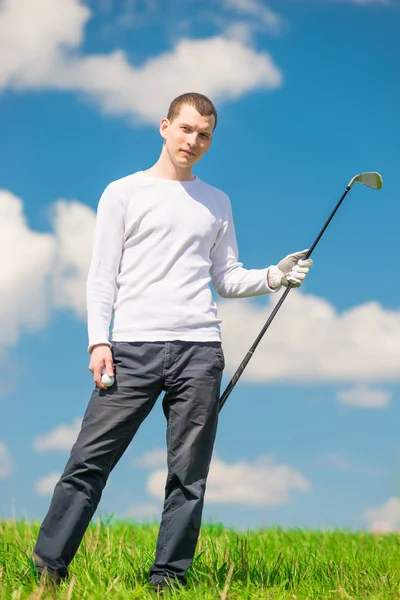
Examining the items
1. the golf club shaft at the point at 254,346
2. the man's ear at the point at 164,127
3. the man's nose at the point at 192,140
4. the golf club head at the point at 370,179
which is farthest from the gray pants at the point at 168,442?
the golf club head at the point at 370,179

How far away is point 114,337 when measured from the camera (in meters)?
4.18

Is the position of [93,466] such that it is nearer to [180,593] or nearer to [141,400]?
[141,400]

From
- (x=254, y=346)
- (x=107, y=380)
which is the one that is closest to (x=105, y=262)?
(x=107, y=380)

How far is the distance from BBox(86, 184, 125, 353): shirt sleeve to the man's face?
0.37m

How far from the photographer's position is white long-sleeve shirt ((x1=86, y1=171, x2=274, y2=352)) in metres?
4.14

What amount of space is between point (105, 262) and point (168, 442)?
0.97 metres

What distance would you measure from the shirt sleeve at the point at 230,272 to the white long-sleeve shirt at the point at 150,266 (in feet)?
0.71

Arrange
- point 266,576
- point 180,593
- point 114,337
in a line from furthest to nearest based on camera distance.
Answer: point 266,576 < point 114,337 < point 180,593

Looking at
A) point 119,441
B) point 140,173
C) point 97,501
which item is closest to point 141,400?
point 119,441

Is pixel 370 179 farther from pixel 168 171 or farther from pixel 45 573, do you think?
pixel 45 573

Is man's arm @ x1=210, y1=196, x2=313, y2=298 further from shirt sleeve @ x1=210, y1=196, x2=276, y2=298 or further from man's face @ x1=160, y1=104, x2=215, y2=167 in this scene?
man's face @ x1=160, y1=104, x2=215, y2=167

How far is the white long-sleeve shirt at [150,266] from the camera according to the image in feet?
13.6

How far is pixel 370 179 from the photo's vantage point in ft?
15.3

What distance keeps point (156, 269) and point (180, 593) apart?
1.58 metres
